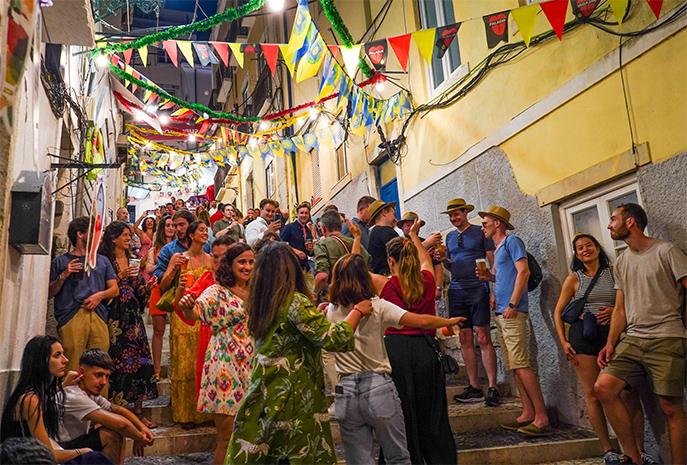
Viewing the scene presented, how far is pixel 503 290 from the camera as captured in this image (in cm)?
525

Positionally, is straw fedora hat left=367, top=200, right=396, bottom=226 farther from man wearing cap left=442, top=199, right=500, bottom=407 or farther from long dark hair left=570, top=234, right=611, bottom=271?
long dark hair left=570, top=234, right=611, bottom=271

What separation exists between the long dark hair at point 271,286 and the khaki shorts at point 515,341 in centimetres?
291

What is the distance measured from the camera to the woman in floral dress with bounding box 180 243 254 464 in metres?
3.41

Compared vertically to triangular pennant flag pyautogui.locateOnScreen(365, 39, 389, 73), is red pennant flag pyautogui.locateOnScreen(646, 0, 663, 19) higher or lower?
lower

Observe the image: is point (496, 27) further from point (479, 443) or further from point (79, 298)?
point (79, 298)

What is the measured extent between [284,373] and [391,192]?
753 centimetres

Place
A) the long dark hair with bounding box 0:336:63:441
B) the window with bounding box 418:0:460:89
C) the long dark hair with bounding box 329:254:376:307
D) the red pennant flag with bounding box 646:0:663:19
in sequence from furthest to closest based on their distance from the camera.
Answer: the window with bounding box 418:0:460:89, the red pennant flag with bounding box 646:0:663:19, the long dark hair with bounding box 329:254:376:307, the long dark hair with bounding box 0:336:63:441

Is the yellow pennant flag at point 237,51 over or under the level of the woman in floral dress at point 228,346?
over

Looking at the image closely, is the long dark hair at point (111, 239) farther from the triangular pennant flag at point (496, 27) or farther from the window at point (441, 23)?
the window at point (441, 23)

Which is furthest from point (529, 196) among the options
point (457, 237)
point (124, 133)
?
point (124, 133)

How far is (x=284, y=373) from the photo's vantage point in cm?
265

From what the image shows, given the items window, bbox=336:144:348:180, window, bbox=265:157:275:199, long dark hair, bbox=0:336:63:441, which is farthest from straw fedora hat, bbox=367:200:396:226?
window, bbox=265:157:275:199

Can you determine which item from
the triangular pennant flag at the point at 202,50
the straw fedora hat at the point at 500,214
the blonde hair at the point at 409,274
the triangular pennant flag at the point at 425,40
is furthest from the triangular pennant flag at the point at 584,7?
the triangular pennant flag at the point at 202,50

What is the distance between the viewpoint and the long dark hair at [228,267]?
11.3 feet
